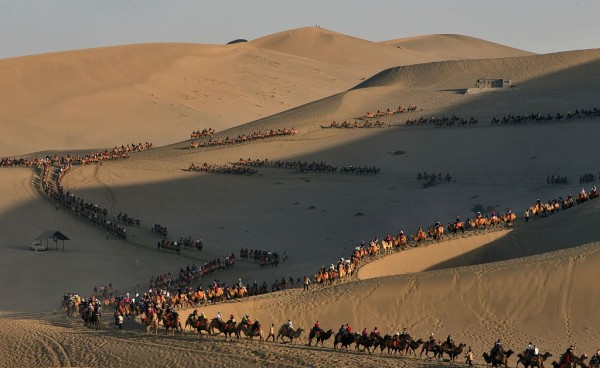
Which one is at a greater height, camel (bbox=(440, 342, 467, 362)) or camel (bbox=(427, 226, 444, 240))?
camel (bbox=(427, 226, 444, 240))

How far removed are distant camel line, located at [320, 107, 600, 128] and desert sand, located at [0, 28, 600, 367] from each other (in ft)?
2.39

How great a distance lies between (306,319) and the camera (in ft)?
117

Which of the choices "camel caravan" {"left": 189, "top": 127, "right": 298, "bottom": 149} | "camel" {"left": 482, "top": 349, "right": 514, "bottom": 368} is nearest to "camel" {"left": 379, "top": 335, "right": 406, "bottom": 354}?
"camel" {"left": 482, "top": 349, "right": 514, "bottom": 368}

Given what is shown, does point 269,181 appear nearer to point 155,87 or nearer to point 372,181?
Answer: point 372,181

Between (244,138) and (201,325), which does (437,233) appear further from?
(244,138)

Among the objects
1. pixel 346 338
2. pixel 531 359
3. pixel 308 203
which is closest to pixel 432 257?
pixel 346 338

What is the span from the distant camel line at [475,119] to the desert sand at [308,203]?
2.39 ft

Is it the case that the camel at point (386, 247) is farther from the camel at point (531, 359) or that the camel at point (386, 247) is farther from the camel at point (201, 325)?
the camel at point (531, 359)

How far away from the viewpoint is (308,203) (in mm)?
61438

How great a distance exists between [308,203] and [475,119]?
21625 mm

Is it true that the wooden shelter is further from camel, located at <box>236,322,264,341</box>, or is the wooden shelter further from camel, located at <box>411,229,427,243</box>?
camel, located at <box>236,322,264,341</box>

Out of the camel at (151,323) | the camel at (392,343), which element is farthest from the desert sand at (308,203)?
the camel at (392,343)

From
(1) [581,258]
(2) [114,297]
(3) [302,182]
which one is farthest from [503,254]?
(3) [302,182]

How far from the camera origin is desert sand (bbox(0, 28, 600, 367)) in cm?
3422
